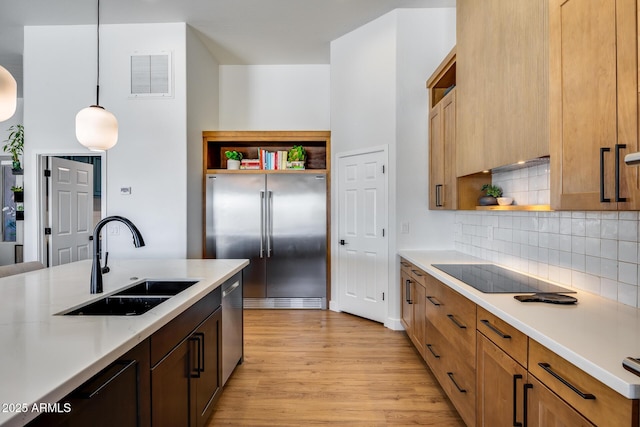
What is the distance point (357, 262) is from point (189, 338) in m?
2.71

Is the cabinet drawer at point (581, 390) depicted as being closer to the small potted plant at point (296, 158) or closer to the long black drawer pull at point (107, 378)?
the long black drawer pull at point (107, 378)

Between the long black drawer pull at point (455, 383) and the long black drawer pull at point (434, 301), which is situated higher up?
the long black drawer pull at point (434, 301)

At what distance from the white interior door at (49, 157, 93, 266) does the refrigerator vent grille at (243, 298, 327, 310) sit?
2.44 m

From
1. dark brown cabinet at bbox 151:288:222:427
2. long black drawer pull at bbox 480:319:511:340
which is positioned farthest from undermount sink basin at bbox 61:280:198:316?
long black drawer pull at bbox 480:319:511:340

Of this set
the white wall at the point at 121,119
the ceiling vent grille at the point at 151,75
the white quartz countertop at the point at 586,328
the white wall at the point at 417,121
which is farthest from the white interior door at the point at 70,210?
the white quartz countertop at the point at 586,328

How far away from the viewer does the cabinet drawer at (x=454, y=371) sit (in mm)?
1843

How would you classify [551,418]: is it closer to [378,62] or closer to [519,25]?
[519,25]

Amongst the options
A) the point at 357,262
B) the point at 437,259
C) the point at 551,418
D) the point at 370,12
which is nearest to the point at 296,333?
the point at 357,262

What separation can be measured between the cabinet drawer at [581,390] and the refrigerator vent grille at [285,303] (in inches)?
138

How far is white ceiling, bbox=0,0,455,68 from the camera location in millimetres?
3688

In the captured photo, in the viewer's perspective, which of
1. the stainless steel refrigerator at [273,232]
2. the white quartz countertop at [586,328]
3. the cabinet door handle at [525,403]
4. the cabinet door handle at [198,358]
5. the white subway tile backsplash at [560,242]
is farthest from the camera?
the stainless steel refrigerator at [273,232]

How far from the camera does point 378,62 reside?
3.95 meters

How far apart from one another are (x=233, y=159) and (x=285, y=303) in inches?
82.6

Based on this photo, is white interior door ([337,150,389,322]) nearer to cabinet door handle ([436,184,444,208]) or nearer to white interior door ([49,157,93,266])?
cabinet door handle ([436,184,444,208])
